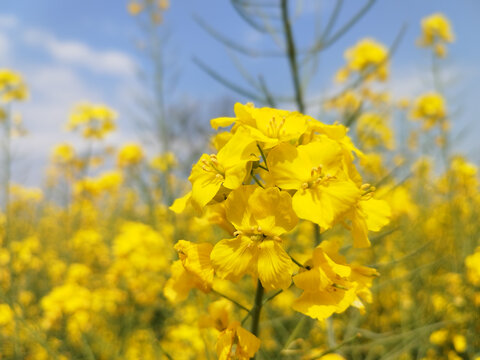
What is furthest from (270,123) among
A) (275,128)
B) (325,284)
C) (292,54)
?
(292,54)

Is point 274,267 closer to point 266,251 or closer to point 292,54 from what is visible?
point 266,251

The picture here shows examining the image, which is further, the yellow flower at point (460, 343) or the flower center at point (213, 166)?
the yellow flower at point (460, 343)

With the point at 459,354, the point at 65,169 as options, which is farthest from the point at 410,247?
the point at 65,169

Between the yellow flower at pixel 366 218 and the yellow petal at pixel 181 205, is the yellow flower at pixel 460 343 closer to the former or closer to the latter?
the yellow flower at pixel 366 218

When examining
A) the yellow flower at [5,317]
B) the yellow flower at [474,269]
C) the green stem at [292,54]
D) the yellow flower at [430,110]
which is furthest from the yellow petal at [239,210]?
the yellow flower at [430,110]

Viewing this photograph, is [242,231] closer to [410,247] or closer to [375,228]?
[375,228]

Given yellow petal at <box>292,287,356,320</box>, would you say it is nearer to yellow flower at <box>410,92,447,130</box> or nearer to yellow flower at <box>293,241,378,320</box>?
yellow flower at <box>293,241,378,320</box>

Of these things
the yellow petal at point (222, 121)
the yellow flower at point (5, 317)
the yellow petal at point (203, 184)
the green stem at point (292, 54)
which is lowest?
the yellow flower at point (5, 317)
